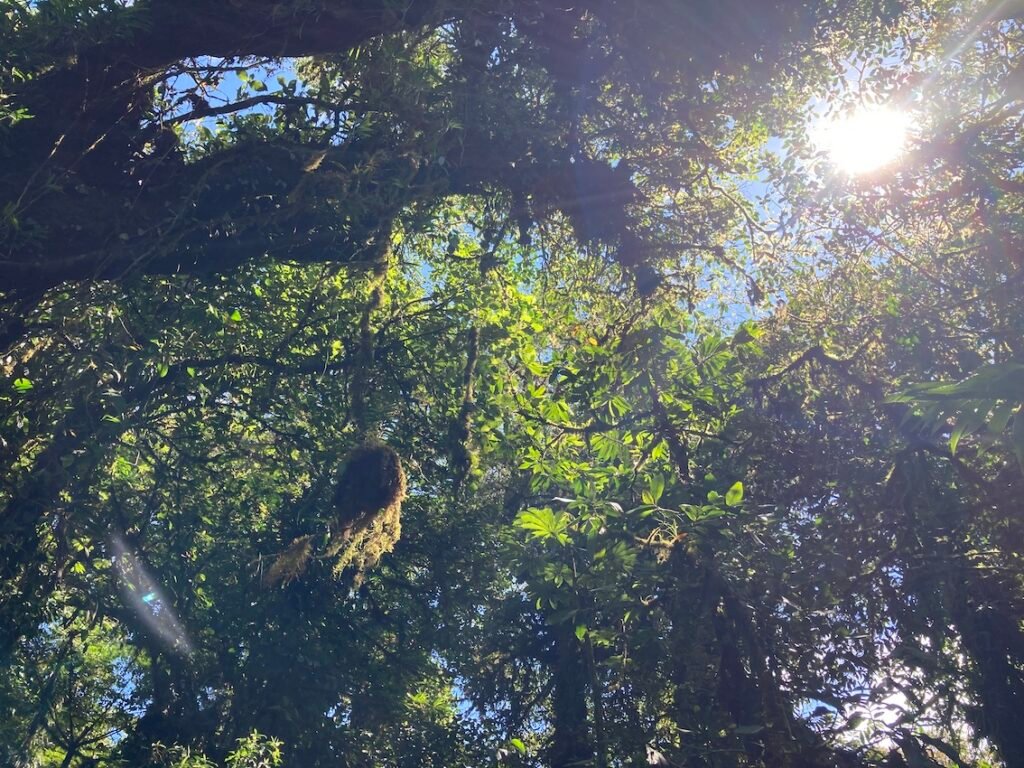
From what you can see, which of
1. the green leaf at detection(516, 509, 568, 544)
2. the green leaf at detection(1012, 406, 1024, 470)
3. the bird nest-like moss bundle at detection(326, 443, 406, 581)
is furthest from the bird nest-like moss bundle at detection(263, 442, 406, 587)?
the green leaf at detection(1012, 406, 1024, 470)

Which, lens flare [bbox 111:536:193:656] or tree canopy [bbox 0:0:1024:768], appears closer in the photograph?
tree canopy [bbox 0:0:1024:768]

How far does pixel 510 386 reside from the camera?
757 centimetres

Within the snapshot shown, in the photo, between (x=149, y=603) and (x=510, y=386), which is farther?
(x=149, y=603)

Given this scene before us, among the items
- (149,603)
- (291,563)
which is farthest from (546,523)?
(149,603)

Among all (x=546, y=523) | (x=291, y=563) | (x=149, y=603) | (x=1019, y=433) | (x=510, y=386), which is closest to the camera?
(x=1019, y=433)

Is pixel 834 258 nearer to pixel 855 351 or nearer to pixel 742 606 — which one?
pixel 855 351

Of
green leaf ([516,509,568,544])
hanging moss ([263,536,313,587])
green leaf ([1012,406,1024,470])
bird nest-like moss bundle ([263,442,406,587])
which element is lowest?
green leaf ([1012,406,1024,470])

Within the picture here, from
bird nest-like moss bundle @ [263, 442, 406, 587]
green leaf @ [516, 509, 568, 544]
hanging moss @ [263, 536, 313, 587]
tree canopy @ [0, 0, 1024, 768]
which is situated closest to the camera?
green leaf @ [516, 509, 568, 544]

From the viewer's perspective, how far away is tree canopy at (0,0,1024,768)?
5738 millimetres

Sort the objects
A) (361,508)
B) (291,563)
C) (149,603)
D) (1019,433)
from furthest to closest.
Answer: (149,603), (361,508), (291,563), (1019,433)

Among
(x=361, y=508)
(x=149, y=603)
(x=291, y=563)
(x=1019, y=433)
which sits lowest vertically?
(x=1019, y=433)

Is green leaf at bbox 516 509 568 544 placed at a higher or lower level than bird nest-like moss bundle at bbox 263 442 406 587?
lower

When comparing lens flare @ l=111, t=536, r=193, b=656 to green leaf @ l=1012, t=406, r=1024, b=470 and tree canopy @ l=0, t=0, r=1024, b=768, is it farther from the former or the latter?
green leaf @ l=1012, t=406, r=1024, b=470

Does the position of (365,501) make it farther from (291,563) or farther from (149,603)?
(149,603)
